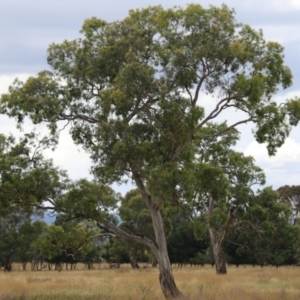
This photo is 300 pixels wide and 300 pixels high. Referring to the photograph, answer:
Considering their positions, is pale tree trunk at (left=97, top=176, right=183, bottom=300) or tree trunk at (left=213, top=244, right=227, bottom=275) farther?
tree trunk at (left=213, top=244, right=227, bottom=275)

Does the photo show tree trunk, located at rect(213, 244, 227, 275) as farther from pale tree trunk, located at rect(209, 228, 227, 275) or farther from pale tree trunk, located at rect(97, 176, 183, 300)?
pale tree trunk, located at rect(97, 176, 183, 300)

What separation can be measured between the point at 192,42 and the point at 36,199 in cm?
777

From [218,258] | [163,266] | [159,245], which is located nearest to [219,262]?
[218,258]

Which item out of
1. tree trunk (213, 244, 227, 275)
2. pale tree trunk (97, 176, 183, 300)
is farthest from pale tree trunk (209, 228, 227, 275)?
pale tree trunk (97, 176, 183, 300)

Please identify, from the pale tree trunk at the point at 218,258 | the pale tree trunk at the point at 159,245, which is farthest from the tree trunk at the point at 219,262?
the pale tree trunk at the point at 159,245

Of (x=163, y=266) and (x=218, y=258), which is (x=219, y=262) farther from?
(x=163, y=266)

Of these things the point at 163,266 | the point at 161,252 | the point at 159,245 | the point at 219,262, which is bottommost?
the point at 163,266

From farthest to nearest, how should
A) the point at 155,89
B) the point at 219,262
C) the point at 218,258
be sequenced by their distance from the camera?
the point at 218,258 < the point at 219,262 < the point at 155,89

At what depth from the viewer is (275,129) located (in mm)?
22469

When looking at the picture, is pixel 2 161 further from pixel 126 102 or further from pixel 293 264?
pixel 293 264

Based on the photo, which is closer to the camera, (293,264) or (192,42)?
(192,42)

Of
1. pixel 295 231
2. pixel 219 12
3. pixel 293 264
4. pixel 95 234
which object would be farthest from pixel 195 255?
pixel 219 12

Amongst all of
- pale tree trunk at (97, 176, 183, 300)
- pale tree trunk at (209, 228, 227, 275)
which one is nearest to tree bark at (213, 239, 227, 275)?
pale tree trunk at (209, 228, 227, 275)

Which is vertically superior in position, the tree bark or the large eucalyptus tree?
the large eucalyptus tree
